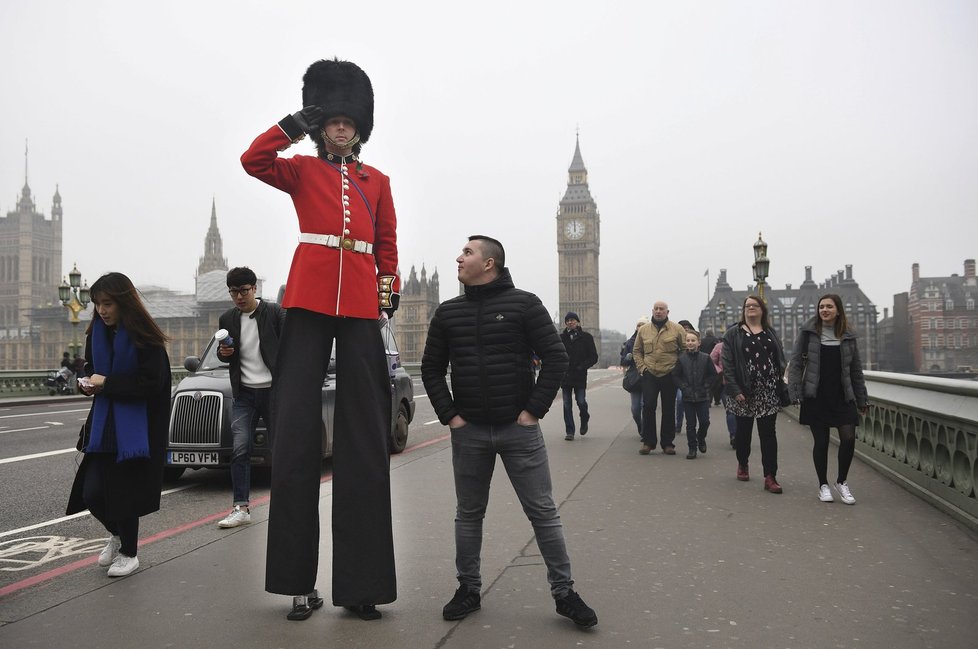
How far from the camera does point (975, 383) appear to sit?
5695 mm

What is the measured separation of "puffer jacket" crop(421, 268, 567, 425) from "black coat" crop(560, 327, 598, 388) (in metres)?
8.00

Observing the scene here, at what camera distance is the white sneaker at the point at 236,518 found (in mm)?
5594

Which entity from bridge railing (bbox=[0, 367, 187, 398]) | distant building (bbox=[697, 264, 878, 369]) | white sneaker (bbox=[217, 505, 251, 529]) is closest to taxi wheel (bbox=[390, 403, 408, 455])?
white sneaker (bbox=[217, 505, 251, 529])

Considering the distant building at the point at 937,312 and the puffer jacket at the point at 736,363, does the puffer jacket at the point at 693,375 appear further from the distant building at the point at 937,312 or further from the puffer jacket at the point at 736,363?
the distant building at the point at 937,312

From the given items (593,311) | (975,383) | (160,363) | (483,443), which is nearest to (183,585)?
(160,363)

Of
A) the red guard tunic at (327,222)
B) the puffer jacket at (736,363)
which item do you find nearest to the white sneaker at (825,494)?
the puffer jacket at (736,363)

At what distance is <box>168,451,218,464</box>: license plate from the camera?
291 inches

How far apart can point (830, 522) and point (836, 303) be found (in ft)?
6.85

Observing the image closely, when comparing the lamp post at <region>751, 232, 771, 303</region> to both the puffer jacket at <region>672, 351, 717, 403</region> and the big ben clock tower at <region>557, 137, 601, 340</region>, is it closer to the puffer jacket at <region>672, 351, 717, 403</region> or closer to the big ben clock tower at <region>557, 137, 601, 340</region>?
the puffer jacket at <region>672, 351, 717, 403</region>

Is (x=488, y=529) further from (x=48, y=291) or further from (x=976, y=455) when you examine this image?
(x=48, y=291)

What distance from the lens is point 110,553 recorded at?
455cm

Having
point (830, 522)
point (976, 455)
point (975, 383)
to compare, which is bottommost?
point (830, 522)

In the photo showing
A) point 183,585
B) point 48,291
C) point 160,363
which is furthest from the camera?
point 48,291

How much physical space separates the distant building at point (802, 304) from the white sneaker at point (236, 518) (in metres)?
115
